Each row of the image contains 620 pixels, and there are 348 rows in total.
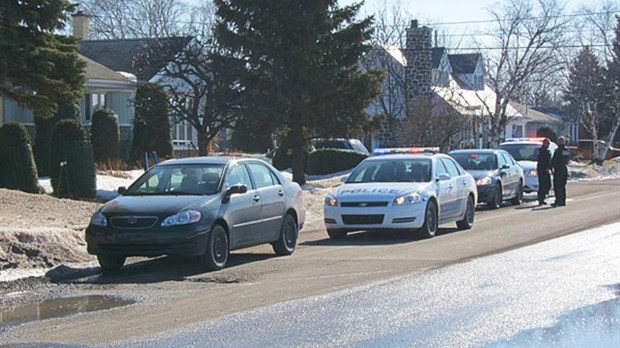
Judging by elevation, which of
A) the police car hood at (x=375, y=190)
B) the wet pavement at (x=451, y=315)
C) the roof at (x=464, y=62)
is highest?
the roof at (x=464, y=62)

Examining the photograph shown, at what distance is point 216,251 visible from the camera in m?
13.5

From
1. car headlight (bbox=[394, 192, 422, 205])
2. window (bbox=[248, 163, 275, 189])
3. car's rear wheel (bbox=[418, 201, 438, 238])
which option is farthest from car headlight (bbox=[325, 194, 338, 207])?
window (bbox=[248, 163, 275, 189])

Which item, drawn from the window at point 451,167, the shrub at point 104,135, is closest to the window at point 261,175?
the window at point 451,167

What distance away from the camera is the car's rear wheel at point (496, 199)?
83.3ft

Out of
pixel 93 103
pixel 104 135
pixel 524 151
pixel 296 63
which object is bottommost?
pixel 524 151

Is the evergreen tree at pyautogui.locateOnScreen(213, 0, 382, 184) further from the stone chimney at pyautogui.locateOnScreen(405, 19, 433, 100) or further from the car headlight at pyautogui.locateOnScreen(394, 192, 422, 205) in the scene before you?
the stone chimney at pyautogui.locateOnScreen(405, 19, 433, 100)

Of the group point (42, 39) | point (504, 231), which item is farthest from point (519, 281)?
point (42, 39)

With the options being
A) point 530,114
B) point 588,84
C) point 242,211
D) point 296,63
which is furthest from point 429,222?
point 530,114

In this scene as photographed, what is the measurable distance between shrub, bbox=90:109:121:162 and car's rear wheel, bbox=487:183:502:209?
14.2 m

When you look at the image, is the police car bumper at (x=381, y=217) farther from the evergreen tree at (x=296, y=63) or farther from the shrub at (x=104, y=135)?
the shrub at (x=104, y=135)

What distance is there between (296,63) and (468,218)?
37.2 ft

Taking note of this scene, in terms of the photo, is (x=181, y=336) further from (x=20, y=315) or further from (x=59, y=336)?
(x=20, y=315)

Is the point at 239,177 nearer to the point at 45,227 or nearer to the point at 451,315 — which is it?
the point at 45,227

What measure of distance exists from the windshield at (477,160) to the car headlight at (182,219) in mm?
14000
